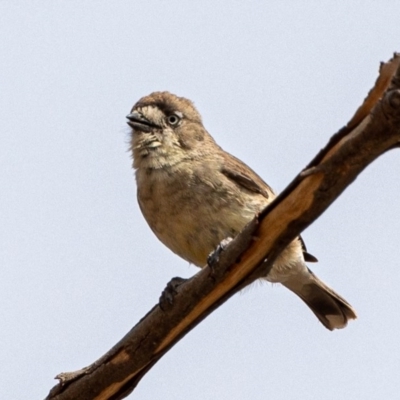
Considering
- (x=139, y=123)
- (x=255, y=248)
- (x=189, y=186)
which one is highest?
(x=139, y=123)

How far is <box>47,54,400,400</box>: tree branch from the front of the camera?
510cm

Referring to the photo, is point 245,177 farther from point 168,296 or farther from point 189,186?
point 168,296

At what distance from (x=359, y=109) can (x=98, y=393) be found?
2.73 meters

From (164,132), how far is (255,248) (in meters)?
3.25

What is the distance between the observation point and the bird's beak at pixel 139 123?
8.74m

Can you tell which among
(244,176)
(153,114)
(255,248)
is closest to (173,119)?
(153,114)

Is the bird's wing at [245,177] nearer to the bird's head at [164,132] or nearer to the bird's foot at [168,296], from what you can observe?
the bird's head at [164,132]

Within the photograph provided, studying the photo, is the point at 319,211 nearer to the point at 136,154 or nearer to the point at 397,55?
the point at 397,55

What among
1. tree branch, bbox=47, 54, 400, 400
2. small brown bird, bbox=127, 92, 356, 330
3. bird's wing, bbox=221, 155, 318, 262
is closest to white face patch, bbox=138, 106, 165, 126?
small brown bird, bbox=127, 92, 356, 330

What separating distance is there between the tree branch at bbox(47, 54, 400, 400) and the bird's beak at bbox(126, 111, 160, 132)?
109 inches

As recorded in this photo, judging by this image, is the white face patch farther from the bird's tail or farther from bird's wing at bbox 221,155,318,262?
the bird's tail

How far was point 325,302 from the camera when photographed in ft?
32.8

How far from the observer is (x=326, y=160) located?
5305 millimetres

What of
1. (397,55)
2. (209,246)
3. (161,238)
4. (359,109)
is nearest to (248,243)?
(359,109)
